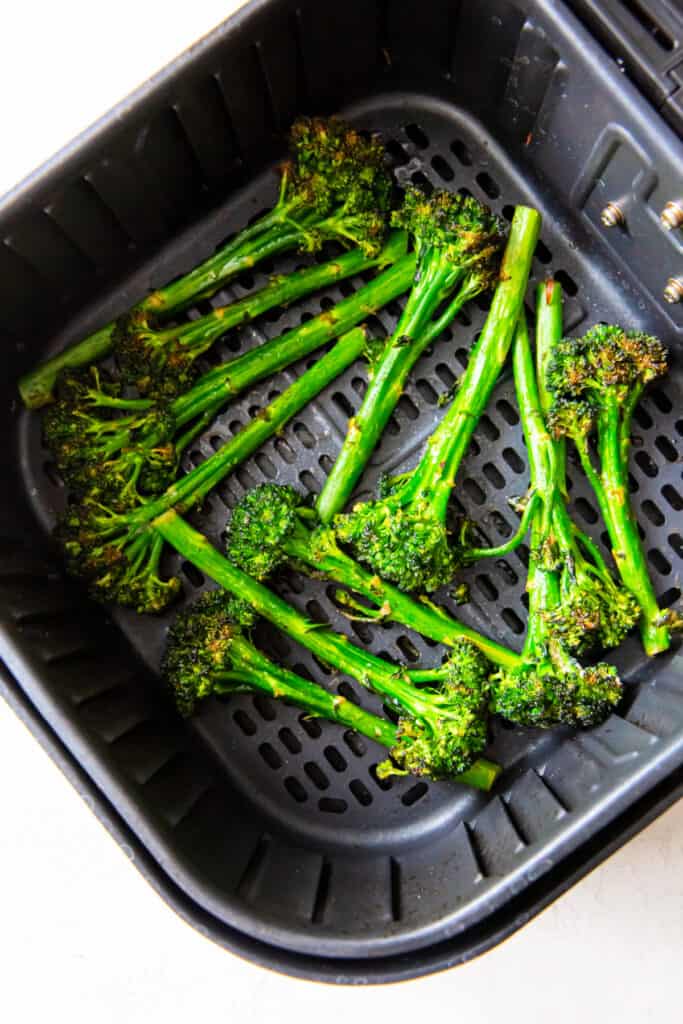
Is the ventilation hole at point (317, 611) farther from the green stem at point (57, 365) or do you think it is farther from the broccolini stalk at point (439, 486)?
the green stem at point (57, 365)

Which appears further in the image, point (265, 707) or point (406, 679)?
point (265, 707)

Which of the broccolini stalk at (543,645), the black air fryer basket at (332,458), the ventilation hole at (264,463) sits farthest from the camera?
the ventilation hole at (264,463)

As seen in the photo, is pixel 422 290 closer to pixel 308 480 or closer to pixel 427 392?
pixel 427 392

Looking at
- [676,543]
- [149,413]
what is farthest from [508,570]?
[149,413]

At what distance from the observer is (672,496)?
1347 mm

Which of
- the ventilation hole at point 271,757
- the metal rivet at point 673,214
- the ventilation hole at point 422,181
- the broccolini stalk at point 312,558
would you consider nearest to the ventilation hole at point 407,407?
the broccolini stalk at point 312,558

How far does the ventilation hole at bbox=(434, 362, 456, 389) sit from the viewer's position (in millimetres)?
1400

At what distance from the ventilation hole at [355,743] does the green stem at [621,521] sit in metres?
0.43

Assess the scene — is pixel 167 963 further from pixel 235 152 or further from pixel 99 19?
pixel 99 19

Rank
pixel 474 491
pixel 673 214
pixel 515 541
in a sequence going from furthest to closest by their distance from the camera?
1. pixel 474 491
2. pixel 515 541
3. pixel 673 214

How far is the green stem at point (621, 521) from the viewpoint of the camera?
1.27m

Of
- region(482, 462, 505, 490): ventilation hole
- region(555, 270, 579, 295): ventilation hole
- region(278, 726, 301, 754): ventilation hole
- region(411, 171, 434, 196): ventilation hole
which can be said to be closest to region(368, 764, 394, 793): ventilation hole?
region(278, 726, 301, 754): ventilation hole

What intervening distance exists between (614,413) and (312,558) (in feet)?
1.54

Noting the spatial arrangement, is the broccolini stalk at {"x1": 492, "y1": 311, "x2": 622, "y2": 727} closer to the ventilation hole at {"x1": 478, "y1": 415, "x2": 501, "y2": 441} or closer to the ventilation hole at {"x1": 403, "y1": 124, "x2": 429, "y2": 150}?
the ventilation hole at {"x1": 478, "y1": 415, "x2": 501, "y2": 441}
